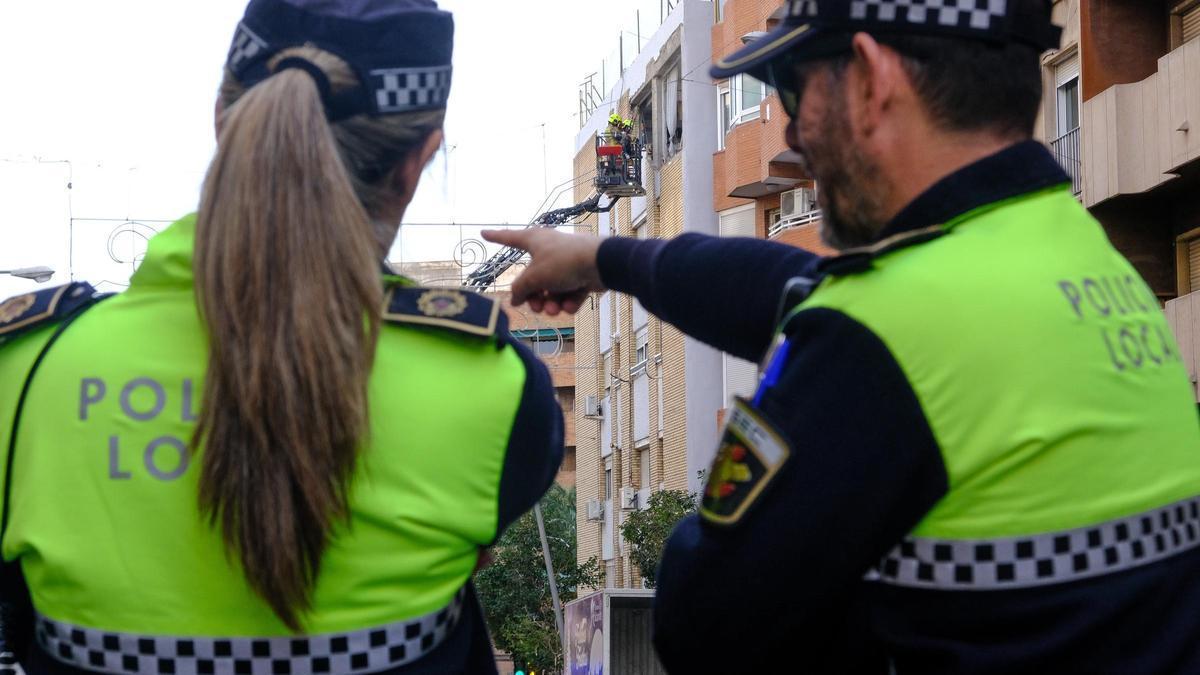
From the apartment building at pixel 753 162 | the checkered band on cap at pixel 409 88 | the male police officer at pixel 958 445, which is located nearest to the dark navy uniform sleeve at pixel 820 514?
the male police officer at pixel 958 445

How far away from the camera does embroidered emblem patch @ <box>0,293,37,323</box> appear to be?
97.1 inches

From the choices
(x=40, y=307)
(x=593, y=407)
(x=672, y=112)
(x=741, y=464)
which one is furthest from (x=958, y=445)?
(x=593, y=407)

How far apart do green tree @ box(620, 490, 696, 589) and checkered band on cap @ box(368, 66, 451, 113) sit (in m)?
32.0

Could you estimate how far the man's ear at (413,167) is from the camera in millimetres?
2668

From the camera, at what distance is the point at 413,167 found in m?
2.70

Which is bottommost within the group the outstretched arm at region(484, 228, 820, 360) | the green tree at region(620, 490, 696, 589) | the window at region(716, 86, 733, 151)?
the green tree at region(620, 490, 696, 589)

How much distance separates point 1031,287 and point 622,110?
139 ft

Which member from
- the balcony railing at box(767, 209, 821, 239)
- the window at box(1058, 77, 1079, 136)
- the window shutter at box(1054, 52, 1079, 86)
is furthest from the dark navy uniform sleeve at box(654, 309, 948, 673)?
the balcony railing at box(767, 209, 821, 239)

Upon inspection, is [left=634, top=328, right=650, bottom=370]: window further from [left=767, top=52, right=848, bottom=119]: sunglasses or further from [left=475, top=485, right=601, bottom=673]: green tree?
[left=767, top=52, right=848, bottom=119]: sunglasses

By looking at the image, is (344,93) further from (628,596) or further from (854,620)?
(628,596)

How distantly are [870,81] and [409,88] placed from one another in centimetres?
66

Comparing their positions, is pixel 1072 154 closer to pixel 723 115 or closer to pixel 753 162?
pixel 753 162

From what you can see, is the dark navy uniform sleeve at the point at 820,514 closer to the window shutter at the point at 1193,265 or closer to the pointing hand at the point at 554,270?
the pointing hand at the point at 554,270

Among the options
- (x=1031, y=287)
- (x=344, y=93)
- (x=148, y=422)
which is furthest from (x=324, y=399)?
(x=1031, y=287)
